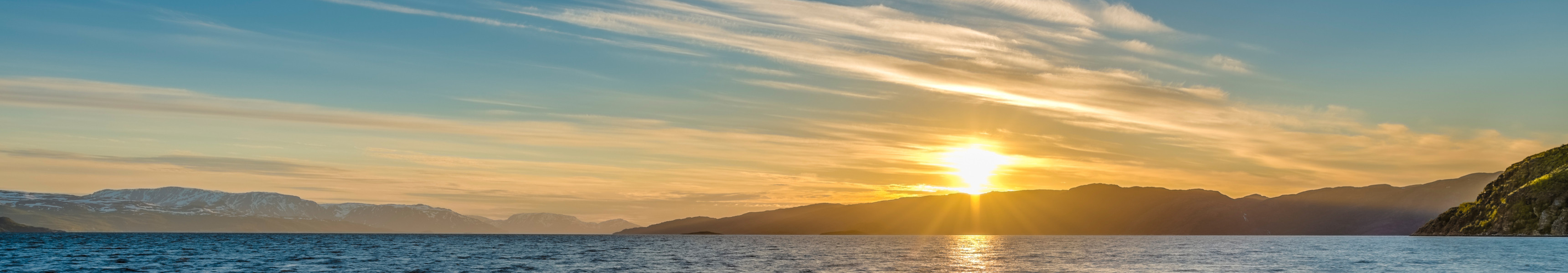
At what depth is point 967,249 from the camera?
187m

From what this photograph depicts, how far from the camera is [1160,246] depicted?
198000mm

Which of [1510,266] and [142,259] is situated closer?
[1510,266]

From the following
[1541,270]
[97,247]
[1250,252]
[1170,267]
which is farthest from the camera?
[97,247]

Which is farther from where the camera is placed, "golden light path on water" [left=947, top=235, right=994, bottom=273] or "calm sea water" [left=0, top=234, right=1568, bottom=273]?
"golden light path on water" [left=947, top=235, right=994, bottom=273]

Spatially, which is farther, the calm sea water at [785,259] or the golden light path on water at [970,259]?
the golden light path on water at [970,259]

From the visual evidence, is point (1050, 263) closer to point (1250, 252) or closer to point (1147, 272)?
point (1147, 272)

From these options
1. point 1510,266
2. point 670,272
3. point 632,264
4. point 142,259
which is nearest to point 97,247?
point 142,259

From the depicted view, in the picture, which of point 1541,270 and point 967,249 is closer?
point 1541,270

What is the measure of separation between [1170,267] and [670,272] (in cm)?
5230

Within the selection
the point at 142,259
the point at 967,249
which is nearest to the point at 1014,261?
the point at 967,249

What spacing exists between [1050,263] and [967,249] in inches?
3008

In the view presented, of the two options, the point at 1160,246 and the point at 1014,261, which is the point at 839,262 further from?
the point at 1160,246

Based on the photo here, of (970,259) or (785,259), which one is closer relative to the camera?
(785,259)

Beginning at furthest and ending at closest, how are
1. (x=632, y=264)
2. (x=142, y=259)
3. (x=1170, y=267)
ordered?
1. (x=142, y=259)
2. (x=632, y=264)
3. (x=1170, y=267)
